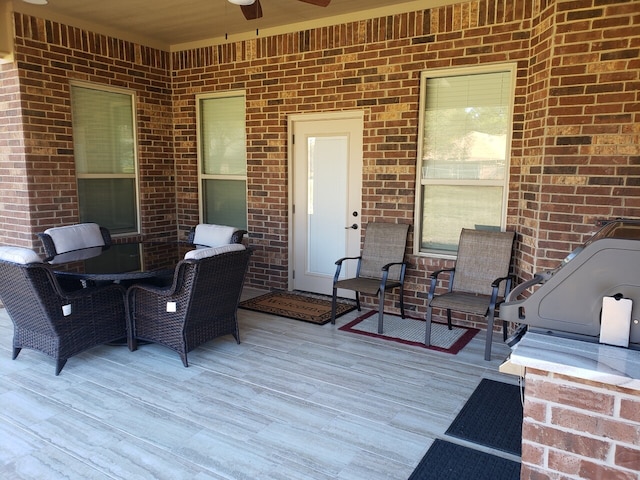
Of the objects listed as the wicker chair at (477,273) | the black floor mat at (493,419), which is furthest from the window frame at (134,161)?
the black floor mat at (493,419)

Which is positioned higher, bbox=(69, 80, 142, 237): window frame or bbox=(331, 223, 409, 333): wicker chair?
bbox=(69, 80, 142, 237): window frame

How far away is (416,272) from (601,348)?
3.28 metres

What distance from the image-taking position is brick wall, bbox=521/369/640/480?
131cm

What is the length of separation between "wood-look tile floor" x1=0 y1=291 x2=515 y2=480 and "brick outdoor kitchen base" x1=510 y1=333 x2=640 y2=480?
1.04m

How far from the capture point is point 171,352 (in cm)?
378

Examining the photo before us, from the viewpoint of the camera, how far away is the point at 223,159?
5930 mm

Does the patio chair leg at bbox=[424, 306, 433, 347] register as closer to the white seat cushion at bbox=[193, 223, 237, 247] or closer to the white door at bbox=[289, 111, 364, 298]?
the white door at bbox=[289, 111, 364, 298]

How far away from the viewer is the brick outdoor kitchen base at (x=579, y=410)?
51.4 inches

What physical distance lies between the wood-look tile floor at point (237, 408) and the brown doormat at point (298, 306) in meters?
0.61

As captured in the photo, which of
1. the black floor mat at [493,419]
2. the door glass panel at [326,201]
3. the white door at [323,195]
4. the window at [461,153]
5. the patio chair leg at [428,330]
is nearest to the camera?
the black floor mat at [493,419]

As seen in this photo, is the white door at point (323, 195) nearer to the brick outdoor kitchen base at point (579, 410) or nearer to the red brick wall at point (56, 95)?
the red brick wall at point (56, 95)

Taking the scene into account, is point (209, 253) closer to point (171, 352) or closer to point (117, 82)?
point (171, 352)

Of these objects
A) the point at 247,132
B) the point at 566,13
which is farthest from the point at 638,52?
the point at 247,132

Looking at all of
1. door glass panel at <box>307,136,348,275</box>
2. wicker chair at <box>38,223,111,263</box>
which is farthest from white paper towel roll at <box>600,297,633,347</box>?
wicker chair at <box>38,223,111,263</box>
